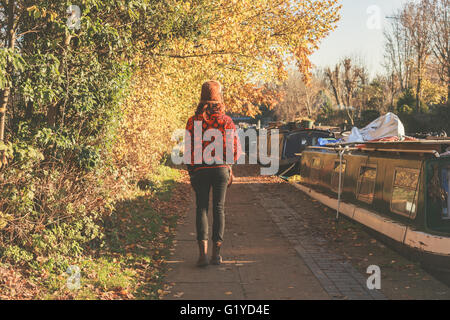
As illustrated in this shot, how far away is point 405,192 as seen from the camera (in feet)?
23.1

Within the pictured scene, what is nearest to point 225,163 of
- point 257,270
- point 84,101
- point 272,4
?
point 257,270

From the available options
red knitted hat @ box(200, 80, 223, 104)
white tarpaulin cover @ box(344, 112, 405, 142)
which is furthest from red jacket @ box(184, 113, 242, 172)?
white tarpaulin cover @ box(344, 112, 405, 142)

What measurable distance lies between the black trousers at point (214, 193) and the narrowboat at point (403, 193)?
92.4 inches

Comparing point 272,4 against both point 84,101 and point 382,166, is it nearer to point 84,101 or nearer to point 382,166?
point 382,166

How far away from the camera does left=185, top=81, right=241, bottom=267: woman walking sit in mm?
6031

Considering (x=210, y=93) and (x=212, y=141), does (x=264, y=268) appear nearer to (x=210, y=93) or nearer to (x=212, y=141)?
(x=212, y=141)

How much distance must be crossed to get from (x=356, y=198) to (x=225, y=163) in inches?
159

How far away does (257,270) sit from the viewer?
20.6 ft

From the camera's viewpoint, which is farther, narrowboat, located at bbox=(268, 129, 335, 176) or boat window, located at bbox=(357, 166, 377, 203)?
narrowboat, located at bbox=(268, 129, 335, 176)

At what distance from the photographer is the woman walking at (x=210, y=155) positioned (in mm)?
6031

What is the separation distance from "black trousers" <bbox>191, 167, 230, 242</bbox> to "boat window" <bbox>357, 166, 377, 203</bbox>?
10.5ft

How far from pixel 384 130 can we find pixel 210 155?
495 centimetres

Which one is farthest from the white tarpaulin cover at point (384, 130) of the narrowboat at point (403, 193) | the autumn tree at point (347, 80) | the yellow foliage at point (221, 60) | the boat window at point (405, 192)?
the autumn tree at point (347, 80)

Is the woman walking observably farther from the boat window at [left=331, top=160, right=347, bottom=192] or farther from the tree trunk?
the boat window at [left=331, top=160, right=347, bottom=192]
